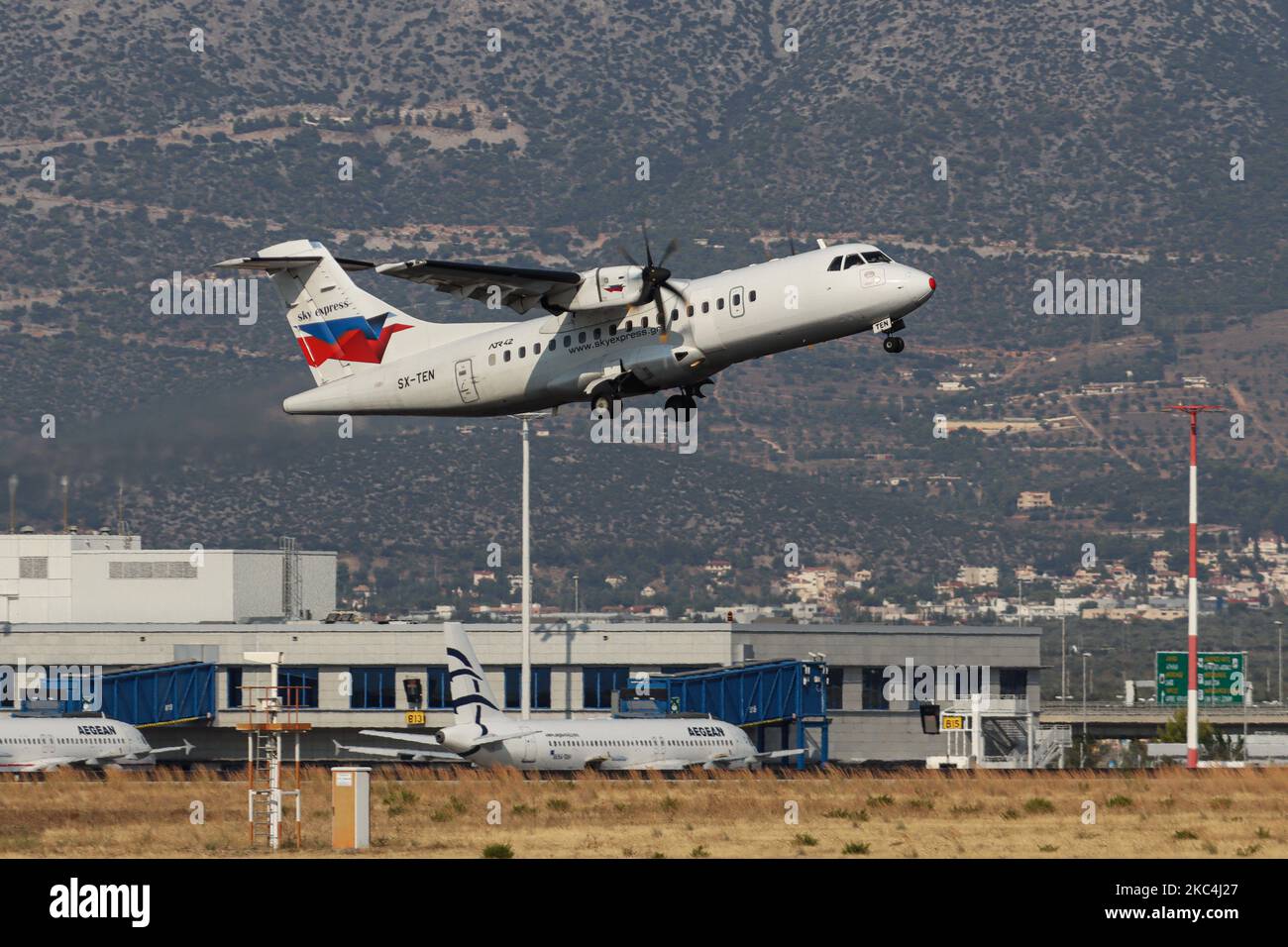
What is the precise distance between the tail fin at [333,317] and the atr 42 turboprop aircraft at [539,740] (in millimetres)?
13974

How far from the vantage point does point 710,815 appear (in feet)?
180

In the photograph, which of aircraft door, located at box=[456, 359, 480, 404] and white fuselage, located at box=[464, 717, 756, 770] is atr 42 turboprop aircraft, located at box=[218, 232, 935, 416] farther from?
white fuselage, located at box=[464, 717, 756, 770]

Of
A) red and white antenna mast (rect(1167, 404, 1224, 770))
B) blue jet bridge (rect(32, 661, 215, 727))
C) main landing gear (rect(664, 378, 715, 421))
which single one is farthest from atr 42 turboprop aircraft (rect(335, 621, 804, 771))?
blue jet bridge (rect(32, 661, 215, 727))

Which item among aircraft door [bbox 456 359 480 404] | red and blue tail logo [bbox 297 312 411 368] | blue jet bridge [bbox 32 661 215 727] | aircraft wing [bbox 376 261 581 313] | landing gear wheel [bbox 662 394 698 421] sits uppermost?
aircraft wing [bbox 376 261 581 313]

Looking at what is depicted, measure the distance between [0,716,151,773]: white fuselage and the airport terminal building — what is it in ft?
78.1

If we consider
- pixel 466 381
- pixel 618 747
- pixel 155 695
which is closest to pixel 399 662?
pixel 155 695

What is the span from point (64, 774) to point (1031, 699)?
63851mm

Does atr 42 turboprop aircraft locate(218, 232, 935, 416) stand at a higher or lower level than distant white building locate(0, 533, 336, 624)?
higher

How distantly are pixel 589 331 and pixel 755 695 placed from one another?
45339 millimetres

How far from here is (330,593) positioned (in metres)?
131

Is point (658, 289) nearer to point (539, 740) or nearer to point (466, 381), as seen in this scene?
point (466, 381)

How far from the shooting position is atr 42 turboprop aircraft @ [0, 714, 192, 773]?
7431cm
